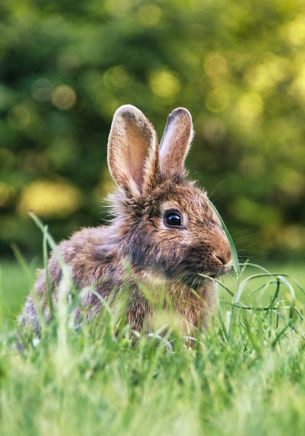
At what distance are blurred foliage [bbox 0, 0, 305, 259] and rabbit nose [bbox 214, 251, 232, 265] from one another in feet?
41.6

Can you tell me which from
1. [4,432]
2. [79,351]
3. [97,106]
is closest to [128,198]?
[79,351]

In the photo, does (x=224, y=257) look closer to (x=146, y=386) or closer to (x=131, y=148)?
(x=131, y=148)

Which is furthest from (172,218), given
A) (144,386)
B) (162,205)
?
(144,386)

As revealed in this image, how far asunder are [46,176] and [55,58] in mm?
2594

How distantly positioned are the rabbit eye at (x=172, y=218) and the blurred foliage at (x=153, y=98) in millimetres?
12553

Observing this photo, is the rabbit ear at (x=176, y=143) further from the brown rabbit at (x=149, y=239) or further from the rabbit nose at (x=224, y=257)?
the rabbit nose at (x=224, y=257)

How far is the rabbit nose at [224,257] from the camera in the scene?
137 inches

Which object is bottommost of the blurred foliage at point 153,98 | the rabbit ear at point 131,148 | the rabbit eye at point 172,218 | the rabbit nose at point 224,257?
the rabbit nose at point 224,257

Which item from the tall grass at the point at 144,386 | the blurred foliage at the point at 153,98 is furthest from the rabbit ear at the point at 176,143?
the blurred foliage at the point at 153,98

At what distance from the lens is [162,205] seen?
3.70m

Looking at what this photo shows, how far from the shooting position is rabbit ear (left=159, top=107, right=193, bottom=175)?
154 inches

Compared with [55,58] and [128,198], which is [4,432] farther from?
[55,58]

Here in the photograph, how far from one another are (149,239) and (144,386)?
1.38m

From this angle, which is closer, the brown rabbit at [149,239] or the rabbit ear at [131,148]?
the brown rabbit at [149,239]
